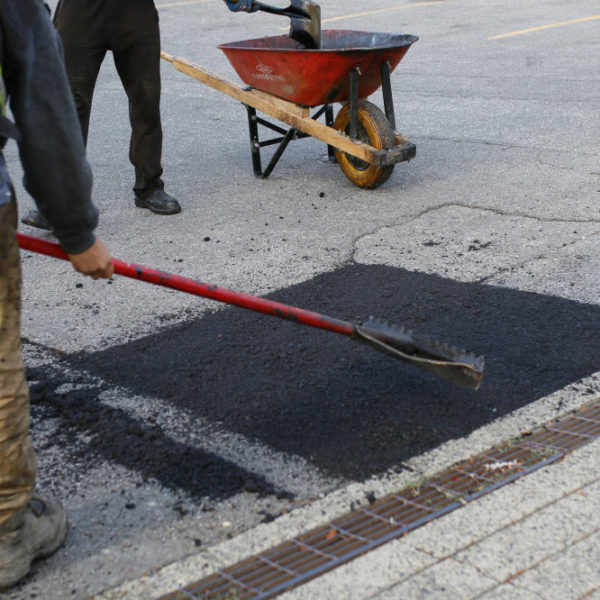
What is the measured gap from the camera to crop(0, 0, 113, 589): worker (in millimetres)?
2234

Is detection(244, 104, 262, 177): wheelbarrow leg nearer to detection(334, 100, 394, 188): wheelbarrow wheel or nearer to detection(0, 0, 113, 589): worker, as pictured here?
detection(334, 100, 394, 188): wheelbarrow wheel

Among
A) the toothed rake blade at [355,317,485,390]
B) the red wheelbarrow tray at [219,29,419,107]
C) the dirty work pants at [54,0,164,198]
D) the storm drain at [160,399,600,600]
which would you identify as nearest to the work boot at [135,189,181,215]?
the dirty work pants at [54,0,164,198]

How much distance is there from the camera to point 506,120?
308 inches

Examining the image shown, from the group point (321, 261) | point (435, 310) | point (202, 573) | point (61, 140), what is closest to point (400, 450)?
point (202, 573)

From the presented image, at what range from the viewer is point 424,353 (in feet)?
10.2

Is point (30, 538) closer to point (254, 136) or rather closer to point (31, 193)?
point (31, 193)

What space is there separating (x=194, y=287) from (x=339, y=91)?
3.62 meters

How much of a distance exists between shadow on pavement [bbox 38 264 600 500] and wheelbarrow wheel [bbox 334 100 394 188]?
5.19ft

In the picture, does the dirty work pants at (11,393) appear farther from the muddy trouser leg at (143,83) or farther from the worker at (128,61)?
the muddy trouser leg at (143,83)

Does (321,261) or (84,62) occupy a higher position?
(84,62)

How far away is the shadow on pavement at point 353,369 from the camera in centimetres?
324

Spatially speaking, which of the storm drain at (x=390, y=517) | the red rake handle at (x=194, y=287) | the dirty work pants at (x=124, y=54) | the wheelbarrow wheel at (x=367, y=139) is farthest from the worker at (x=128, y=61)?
the storm drain at (x=390, y=517)

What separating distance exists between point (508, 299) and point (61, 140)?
2678 mm

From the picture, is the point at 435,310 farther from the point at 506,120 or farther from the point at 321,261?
the point at 506,120
